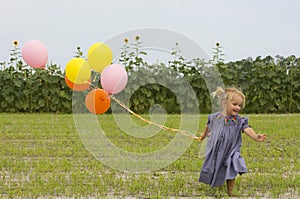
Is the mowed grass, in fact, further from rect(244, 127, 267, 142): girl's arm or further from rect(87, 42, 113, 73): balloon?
rect(87, 42, 113, 73): balloon

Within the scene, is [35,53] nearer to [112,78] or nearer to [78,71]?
[78,71]

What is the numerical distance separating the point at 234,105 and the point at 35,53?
87.9 inches

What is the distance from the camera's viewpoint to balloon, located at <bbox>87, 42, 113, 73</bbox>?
5.37 metres

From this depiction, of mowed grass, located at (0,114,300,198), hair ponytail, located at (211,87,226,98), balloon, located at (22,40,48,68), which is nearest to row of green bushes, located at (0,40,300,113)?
mowed grass, located at (0,114,300,198)

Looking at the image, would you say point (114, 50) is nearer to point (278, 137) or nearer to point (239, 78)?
point (278, 137)

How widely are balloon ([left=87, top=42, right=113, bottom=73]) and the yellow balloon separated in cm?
7

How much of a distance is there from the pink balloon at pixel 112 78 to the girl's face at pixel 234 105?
1.14 metres

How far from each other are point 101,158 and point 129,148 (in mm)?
903

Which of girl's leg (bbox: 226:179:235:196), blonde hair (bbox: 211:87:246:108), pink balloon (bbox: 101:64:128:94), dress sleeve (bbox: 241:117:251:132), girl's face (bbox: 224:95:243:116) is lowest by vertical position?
girl's leg (bbox: 226:179:235:196)

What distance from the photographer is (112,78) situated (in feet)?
17.5

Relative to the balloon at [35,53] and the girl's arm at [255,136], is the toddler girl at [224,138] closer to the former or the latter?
the girl's arm at [255,136]

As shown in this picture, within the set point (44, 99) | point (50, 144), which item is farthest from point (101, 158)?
point (44, 99)

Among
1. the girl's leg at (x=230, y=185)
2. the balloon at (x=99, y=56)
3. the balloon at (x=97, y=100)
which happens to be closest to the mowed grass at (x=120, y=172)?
the girl's leg at (x=230, y=185)

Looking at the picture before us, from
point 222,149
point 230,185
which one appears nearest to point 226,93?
point 222,149
